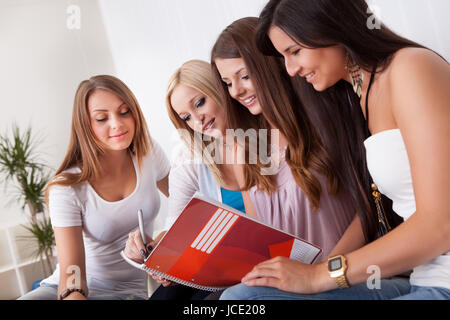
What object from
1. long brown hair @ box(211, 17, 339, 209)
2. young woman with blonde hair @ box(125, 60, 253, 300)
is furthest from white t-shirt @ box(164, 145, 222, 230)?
long brown hair @ box(211, 17, 339, 209)

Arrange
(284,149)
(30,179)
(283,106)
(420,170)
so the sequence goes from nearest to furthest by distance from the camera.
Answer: (420,170) < (283,106) < (284,149) < (30,179)

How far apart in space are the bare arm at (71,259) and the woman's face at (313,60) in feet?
2.92

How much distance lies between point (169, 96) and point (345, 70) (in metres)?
0.62

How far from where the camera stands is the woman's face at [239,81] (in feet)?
4.21

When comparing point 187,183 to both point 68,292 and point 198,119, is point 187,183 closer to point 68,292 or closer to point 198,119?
point 198,119

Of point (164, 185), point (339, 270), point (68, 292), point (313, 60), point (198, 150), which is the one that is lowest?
point (68, 292)

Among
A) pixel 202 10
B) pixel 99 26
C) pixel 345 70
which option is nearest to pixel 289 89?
pixel 345 70

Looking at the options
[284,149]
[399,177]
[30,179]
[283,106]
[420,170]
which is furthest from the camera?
[30,179]

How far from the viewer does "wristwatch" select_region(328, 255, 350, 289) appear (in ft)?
2.93

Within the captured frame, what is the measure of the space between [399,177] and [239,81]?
1.86ft

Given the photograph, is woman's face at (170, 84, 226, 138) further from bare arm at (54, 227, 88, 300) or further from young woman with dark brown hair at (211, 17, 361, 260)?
bare arm at (54, 227, 88, 300)

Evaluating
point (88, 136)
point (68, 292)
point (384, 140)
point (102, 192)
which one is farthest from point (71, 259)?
point (384, 140)

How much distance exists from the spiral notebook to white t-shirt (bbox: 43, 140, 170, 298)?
47 centimetres

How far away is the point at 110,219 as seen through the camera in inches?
58.1
